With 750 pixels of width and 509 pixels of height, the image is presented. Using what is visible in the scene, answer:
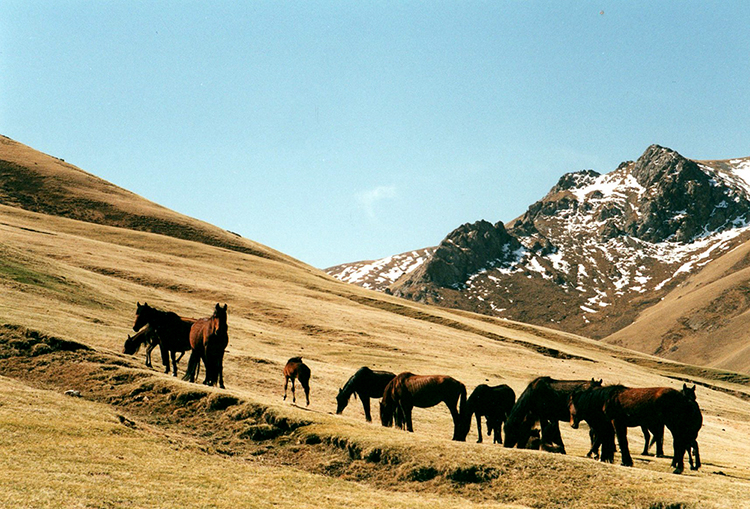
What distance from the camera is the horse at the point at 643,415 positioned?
71.1 ft

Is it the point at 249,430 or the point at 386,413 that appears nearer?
the point at 249,430

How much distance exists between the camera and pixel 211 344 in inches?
1136

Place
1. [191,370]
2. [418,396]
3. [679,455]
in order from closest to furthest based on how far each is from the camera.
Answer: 1. [679,455]
2. [418,396]
3. [191,370]

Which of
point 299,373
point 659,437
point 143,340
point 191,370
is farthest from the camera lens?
point 143,340

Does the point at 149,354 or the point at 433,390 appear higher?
the point at 433,390

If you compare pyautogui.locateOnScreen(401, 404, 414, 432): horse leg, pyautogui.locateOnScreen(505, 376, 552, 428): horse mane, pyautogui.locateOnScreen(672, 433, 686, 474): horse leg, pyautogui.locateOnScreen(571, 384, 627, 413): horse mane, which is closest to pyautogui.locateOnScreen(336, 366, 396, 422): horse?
pyautogui.locateOnScreen(401, 404, 414, 432): horse leg

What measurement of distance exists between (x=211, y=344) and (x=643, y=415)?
19.2m

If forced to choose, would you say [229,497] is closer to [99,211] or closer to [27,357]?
[27,357]

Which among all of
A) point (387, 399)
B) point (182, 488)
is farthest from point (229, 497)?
point (387, 399)

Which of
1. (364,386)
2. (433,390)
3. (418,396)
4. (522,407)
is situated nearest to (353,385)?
(364,386)

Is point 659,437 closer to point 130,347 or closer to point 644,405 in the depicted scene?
point 644,405

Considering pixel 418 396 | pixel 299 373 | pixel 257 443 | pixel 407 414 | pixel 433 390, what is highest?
pixel 433 390

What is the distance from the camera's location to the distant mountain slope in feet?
411

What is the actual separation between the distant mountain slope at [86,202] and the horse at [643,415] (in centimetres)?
11575
